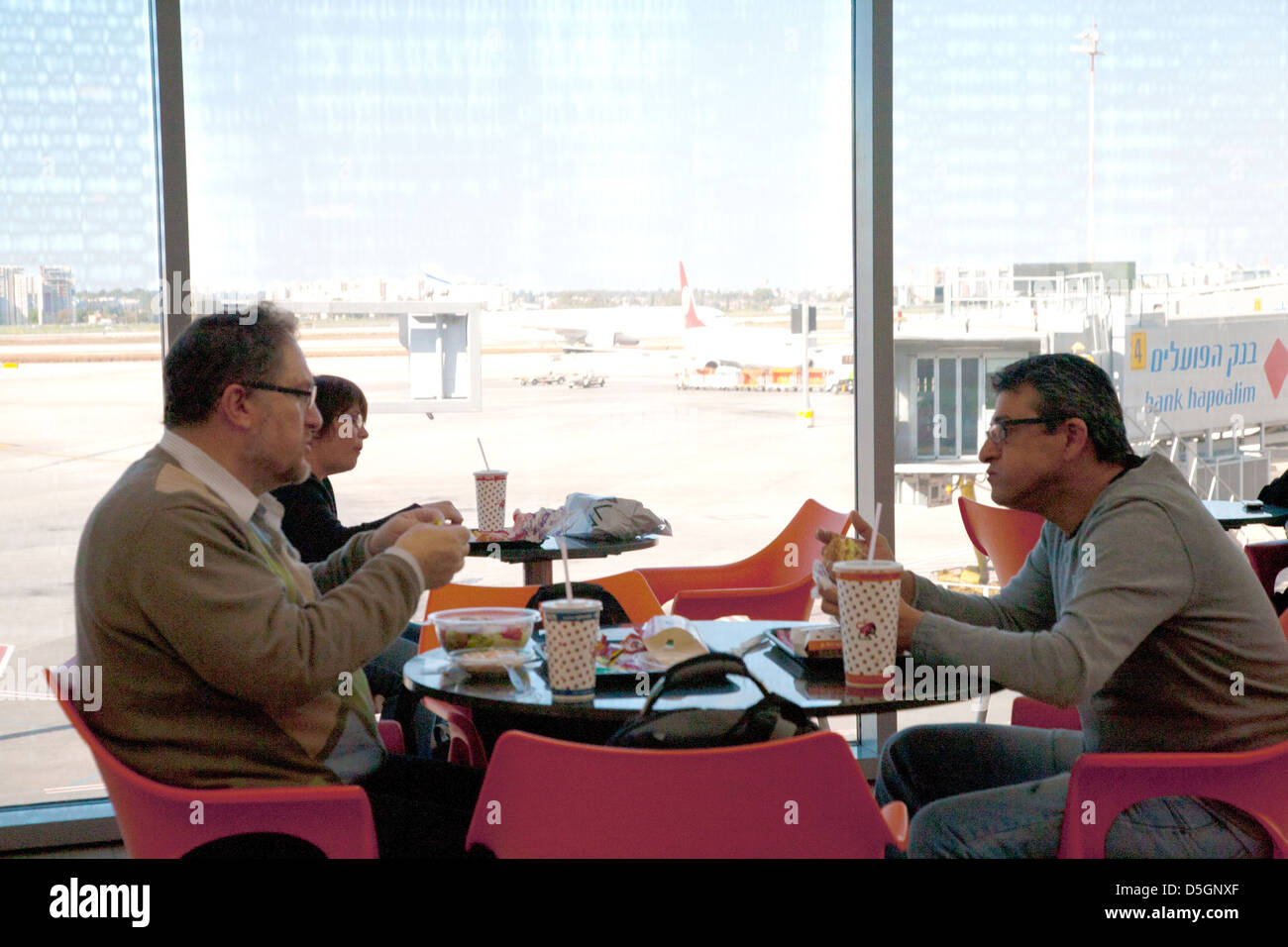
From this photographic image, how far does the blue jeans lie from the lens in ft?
5.98

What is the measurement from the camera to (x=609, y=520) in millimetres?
3658

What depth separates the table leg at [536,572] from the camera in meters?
3.79

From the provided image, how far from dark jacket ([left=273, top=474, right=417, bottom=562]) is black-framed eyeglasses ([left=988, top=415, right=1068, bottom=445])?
1.75 m

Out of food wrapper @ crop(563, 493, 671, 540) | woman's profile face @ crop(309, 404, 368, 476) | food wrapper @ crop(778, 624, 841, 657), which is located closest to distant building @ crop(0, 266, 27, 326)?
woman's profile face @ crop(309, 404, 368, 476)

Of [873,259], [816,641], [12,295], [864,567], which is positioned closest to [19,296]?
[12,295]

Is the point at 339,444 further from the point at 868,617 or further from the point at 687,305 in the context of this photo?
the point at 868,617

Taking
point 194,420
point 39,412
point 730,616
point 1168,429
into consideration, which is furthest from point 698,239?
point 194,420

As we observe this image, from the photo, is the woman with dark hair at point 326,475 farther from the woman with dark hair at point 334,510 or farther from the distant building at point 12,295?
the distant building at point 12,295

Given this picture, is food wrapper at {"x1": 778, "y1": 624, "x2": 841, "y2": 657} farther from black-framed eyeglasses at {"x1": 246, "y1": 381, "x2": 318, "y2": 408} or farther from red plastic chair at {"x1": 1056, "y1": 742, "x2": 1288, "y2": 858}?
black-framed eyeglasses at {"x1": 246, "y1": 381, "x2": 318, "y2": 408}

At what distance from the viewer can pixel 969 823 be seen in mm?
1924

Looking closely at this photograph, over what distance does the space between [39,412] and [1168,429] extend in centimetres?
402

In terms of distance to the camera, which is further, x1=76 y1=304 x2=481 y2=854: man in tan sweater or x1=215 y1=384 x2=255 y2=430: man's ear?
x1=215 y1=384 x2=255 y2=430: man's ear
